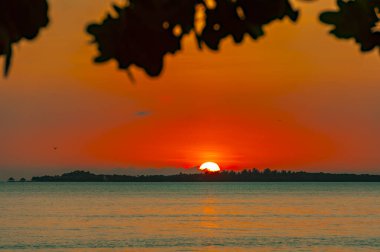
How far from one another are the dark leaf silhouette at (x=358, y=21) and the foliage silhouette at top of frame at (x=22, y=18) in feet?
3.86

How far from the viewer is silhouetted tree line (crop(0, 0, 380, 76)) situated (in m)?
2.47

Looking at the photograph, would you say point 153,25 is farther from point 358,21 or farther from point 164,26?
point 358,21

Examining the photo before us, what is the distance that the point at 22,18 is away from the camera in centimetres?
247

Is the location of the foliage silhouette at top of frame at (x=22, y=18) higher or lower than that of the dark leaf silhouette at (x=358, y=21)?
lower

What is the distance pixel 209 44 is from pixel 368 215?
304 ft

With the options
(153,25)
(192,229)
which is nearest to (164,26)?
(153,25)

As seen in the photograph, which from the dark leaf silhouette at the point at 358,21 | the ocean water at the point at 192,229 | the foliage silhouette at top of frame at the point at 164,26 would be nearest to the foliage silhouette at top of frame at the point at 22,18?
the foliage silhouette at top of frame at the point at 164,26

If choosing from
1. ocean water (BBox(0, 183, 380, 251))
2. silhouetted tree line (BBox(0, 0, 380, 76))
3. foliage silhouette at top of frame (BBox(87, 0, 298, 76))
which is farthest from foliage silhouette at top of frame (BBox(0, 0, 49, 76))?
ocean water (BBox(0, 183, 380, 251))

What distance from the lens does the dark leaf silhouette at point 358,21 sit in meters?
3.38

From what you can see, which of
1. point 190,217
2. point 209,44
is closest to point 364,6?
point 209,44

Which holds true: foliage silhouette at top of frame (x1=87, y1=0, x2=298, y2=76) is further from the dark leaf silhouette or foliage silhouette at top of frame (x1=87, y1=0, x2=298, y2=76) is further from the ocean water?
the ocean water

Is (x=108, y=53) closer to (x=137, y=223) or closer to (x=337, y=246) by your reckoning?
(x=337, y=246)

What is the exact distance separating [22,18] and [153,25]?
369mm

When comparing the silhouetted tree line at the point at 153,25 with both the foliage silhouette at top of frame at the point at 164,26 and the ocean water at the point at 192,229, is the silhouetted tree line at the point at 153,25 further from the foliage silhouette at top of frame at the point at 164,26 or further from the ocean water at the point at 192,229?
the ocean water at the point at 192,229
